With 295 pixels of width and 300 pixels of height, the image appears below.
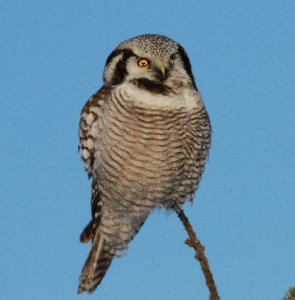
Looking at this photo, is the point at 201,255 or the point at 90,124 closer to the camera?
the point at 201,255

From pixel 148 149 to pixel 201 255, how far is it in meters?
1.63

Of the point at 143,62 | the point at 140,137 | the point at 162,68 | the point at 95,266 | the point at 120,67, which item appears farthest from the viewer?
the point at 95,266

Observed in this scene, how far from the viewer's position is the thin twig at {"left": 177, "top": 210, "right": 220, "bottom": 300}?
3.43 m

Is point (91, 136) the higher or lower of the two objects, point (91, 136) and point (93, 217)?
the higher

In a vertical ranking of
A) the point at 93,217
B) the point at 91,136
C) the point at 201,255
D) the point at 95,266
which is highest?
the point at 91,136

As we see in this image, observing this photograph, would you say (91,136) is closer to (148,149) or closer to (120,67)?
(148,149)

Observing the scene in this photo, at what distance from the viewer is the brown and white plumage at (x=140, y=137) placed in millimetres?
5320

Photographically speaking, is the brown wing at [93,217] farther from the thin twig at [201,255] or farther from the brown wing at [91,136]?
the thin twig at [201,255]

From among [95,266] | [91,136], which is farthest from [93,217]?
[91,136]

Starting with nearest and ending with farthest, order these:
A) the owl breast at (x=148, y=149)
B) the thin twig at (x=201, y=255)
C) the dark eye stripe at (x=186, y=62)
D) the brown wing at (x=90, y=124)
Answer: the thin twig at (x=201, y=255), the owl breast at (x=148, y=149), the brown wing at (x=90, y=124), the dark eye stripe at (x=186, y=62)

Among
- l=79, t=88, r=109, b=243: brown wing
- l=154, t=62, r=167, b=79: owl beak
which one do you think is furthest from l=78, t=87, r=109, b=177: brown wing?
l=154, t=62, r=167, b=79: owl beak

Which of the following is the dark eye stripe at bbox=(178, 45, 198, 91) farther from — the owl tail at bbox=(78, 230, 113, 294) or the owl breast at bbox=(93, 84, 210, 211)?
the owl tail at bbox=(78, 230, 113, 294)

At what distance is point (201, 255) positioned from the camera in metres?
3.88

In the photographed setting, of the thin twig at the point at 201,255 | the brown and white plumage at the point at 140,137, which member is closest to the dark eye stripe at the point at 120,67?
the brown and white plumage at the point at 140,137
